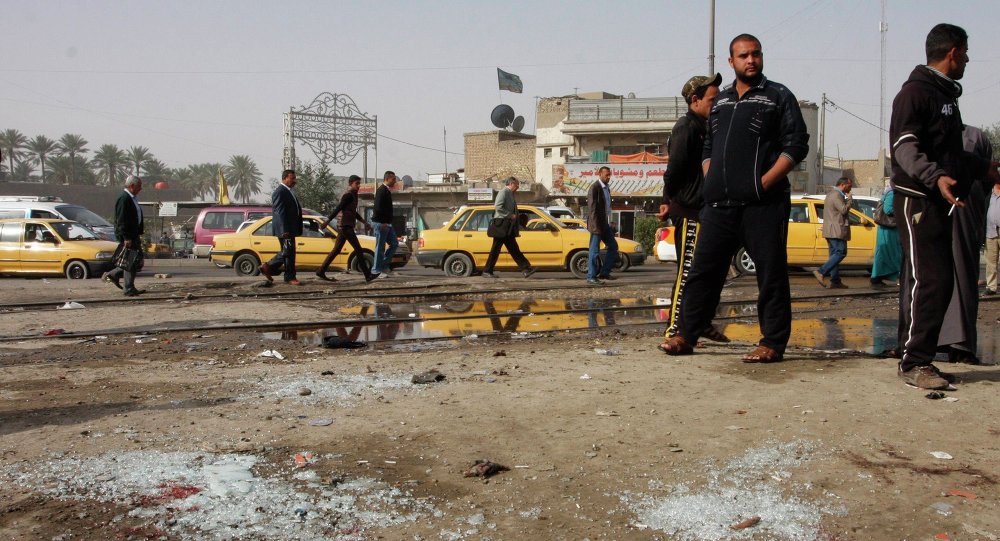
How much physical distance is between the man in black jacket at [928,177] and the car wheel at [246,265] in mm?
15861

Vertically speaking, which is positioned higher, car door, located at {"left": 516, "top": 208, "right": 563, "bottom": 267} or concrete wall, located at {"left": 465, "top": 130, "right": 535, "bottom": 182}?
concrete wall, located at {"left": 465, "top": 130, "right": 535, "bottom": 182}

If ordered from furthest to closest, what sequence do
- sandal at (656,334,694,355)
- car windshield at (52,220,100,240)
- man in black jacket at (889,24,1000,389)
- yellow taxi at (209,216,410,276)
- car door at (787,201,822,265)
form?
car windshield at (52,220,100,240)
yellow taxi at (209,216,410,276)
car door at (787,201,822,265)
sandal at (656,334,694,355)
man in black jacket at (889,24,1000,389)

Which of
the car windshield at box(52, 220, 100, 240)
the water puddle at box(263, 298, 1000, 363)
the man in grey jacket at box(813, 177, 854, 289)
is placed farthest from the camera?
the car windshield at box(52, 220, 100, 240)

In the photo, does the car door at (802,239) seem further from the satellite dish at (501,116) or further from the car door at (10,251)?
the satellite dish at (501,116)

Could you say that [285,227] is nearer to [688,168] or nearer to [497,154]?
[688,168]

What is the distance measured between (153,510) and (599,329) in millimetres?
5406

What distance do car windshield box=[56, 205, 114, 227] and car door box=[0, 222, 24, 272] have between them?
510 centimetres

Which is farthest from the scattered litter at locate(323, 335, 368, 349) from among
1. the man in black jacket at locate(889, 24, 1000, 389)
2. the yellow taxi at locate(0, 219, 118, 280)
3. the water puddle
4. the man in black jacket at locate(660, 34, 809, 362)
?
the yellow taxi at locate(0, 219, 118, 280)

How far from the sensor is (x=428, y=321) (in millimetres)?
8945

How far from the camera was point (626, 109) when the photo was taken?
55500 mm

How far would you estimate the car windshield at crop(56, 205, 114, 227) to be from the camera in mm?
24188

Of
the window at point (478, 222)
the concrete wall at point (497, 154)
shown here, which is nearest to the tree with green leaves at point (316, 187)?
the concrete wall at point (497, 154)

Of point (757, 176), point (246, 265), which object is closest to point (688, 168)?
point (757, 176)

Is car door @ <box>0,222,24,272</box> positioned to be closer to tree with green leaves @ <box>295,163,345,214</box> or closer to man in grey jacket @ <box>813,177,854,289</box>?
man in grey jacket @ <box>813,177,854,289</box>
